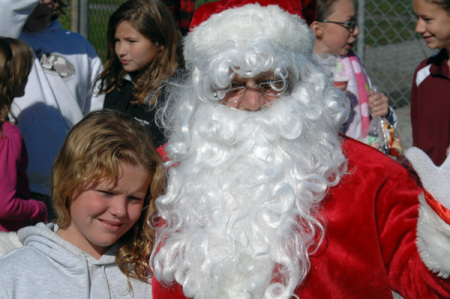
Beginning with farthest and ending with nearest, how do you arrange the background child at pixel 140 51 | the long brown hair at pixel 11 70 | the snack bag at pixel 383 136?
the snack bag at pixel 383 136, the background child at pixel 140 51, the long brown hair at pixel 11 70

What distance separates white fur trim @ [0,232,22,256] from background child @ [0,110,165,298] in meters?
0.11

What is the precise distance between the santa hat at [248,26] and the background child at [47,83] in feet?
5.47

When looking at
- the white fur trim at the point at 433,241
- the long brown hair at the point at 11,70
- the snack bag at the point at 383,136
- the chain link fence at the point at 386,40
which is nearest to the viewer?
the white fur trim at the point at 433,241

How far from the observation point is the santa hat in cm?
261

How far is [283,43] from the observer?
263 cm

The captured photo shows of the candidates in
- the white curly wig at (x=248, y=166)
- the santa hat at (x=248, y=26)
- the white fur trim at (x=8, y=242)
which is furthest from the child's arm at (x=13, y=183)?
the santa hat at (x=248, y=26)

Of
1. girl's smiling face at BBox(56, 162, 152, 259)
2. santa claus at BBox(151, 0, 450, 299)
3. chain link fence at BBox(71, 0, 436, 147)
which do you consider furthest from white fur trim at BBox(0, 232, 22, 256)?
chain link fence at BBox(71, 0, 436, 147)

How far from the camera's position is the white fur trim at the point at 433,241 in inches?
85.1

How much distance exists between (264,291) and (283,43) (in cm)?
100

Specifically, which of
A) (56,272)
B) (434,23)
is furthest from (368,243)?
(434,23)

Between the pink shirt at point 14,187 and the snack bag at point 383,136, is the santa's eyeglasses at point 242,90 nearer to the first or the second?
the pink shirt at point 14,187

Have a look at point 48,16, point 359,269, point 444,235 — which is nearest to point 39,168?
point 48,16

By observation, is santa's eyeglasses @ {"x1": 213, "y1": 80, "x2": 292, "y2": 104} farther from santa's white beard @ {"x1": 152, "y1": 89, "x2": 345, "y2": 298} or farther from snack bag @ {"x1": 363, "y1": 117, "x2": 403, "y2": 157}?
snack bag @ {"x1": 363, "y1": 117, "x2": 403, "y2": 157}

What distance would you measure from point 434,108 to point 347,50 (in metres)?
0.72
